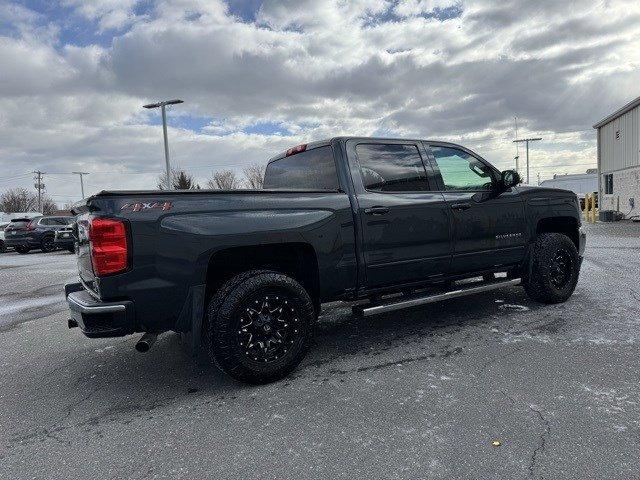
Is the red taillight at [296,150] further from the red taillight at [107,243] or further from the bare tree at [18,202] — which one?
the bare tree at [18,202]

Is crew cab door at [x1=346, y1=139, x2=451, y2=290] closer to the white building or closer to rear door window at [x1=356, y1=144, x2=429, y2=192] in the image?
rear door window at [x1=356, y1=144, x2=429, y2=192]

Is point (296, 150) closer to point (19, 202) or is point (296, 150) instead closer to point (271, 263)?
point (271, 263)

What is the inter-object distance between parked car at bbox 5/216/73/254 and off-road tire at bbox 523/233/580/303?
60.9ft

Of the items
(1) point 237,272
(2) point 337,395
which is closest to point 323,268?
(1) point 237,272

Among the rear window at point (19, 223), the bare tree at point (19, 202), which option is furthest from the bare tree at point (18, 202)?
the rear window at point (19, 223)

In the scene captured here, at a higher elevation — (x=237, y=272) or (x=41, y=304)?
(x=237, y=272)

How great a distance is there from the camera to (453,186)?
4.72m

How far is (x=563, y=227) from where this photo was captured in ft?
18.8

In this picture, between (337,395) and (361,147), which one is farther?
(361,147)

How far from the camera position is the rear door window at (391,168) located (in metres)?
4.19

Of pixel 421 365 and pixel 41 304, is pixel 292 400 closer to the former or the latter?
pixel 421 365

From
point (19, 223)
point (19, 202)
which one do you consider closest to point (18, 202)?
point (19, 202)

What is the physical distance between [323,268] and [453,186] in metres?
1.75

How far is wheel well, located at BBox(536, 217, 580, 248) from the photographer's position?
555 cm
